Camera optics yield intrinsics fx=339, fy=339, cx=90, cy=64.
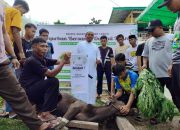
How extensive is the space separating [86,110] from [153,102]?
→ 98 centimetres

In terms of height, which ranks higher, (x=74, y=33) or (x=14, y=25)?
(x=14, y=25)

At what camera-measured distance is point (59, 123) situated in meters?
4.49

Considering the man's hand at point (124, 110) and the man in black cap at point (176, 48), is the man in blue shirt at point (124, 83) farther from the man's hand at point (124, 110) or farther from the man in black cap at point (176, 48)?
the man in black cap at point (176, 48)

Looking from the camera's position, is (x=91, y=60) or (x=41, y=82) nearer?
(x=41, y=82)

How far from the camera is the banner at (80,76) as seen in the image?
7.34 metres

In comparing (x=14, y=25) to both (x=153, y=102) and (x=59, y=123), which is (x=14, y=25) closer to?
(x=59, y=123)

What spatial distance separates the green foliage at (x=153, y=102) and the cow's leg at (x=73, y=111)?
88cm

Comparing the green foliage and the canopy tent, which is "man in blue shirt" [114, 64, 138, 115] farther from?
the canopy tent

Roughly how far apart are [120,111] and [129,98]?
0.32m

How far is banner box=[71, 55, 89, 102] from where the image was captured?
7344mm

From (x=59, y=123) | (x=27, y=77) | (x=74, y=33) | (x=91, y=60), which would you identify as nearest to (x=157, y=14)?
(x=74, y=33)

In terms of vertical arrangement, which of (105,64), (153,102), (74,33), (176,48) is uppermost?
(74,33)

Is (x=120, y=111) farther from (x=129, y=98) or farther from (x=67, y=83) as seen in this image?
(x=67, y=83)

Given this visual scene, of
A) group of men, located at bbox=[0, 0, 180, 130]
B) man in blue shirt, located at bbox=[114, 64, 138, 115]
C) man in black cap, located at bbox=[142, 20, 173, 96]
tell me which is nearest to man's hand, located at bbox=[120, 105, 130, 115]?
group of men, located at bbox=[0, 0, 180, 130]
